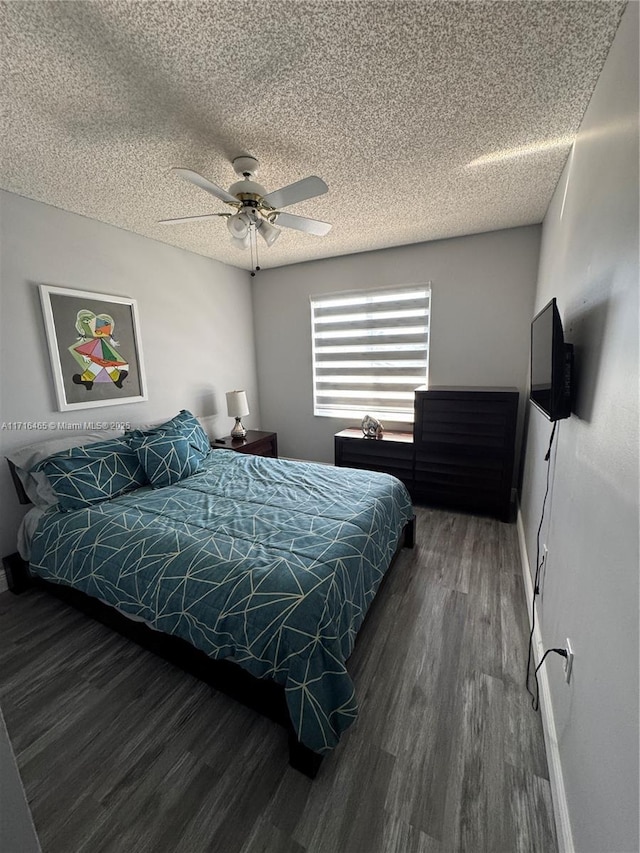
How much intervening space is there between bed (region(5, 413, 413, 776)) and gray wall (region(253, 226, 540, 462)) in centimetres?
172

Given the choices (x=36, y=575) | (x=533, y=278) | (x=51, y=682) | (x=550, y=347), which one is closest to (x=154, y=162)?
(x=550, y=347)

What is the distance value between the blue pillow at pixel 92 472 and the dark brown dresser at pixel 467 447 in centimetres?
244

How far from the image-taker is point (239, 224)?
198 cm

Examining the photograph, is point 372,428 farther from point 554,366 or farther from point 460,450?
point 554,366

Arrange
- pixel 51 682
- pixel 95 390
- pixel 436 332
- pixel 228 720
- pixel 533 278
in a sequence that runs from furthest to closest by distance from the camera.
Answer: pixel 436 332 → pixel 533 278 → pixel 95 390 → pixel 51 682 → pixel 228 720

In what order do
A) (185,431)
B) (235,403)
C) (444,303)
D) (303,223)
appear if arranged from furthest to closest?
(235,403) < (444,303) < (185,431) < (303,223)

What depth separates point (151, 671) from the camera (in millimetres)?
1717

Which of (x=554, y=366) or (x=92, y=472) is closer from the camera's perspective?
(x=554, y=366)

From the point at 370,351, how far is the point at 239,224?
2177 mm

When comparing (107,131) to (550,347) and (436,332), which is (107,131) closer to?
(550,347)

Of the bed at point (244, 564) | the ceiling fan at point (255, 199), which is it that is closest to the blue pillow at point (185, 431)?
the bed at point (244, 564)

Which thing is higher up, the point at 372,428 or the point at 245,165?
the point at 245,165

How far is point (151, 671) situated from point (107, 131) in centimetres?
268
